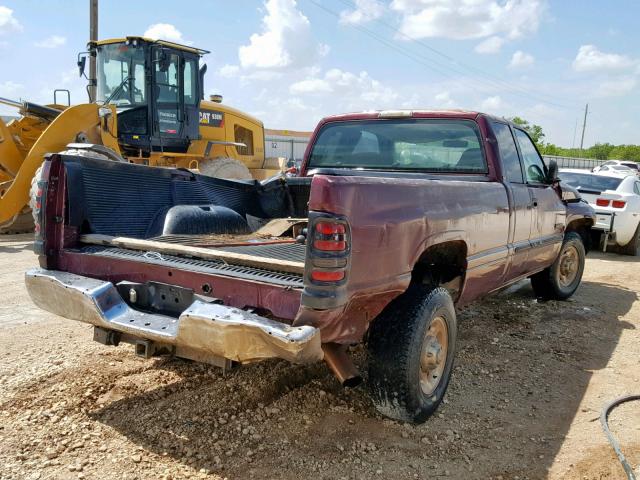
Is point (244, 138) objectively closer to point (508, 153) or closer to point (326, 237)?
point (508, 153)

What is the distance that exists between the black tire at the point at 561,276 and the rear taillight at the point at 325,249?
175 inches

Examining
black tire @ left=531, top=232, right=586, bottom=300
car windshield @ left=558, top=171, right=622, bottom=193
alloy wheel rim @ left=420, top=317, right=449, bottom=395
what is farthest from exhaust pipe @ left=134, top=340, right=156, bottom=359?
car windshield @ left=558, top=171, right=622, bottom=193

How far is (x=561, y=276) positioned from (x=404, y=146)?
121 inches

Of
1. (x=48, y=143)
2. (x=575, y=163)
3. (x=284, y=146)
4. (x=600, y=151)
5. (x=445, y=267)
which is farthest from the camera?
(x=600, y=151)

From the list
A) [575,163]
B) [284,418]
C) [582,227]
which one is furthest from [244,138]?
[575,163]

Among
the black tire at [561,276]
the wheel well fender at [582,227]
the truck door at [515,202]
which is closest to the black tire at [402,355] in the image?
the truck door at [515,202]

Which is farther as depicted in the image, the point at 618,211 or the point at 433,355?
the point at 618,211

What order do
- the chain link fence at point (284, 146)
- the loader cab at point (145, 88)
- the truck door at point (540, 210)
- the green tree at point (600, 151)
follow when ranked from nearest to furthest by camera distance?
the truck door at point (540, 210) → the loader cab at point (145, 88) → the chain link fence at point (284, 146) → the green tree at point (600, 151)

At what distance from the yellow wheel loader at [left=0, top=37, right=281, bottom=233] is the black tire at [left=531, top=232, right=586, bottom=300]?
705 cm

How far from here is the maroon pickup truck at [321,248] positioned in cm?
273

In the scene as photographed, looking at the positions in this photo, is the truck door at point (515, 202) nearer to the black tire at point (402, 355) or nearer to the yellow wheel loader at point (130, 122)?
the black tire at point (402, 355)

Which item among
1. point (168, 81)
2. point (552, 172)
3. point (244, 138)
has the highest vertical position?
point (168, 81)

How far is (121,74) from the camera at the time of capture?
10.7 m

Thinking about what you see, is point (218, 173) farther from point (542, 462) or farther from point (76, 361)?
point (542, 462)
